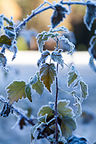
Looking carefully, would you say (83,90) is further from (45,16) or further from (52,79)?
(45,16)

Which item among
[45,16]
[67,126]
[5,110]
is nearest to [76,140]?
[67,126]

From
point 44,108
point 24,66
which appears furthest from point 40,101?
point 44,108

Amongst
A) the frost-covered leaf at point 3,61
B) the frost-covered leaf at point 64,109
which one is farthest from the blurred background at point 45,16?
the frost-covered leaf at point 3,61

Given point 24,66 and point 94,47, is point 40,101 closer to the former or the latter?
point 24,66

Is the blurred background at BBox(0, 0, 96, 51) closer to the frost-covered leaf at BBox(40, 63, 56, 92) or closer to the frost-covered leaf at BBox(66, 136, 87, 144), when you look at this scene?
the frost-covered leaf at BBox(66, 136, 87, 144)

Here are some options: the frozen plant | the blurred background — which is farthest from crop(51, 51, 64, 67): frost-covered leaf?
the blurred background
